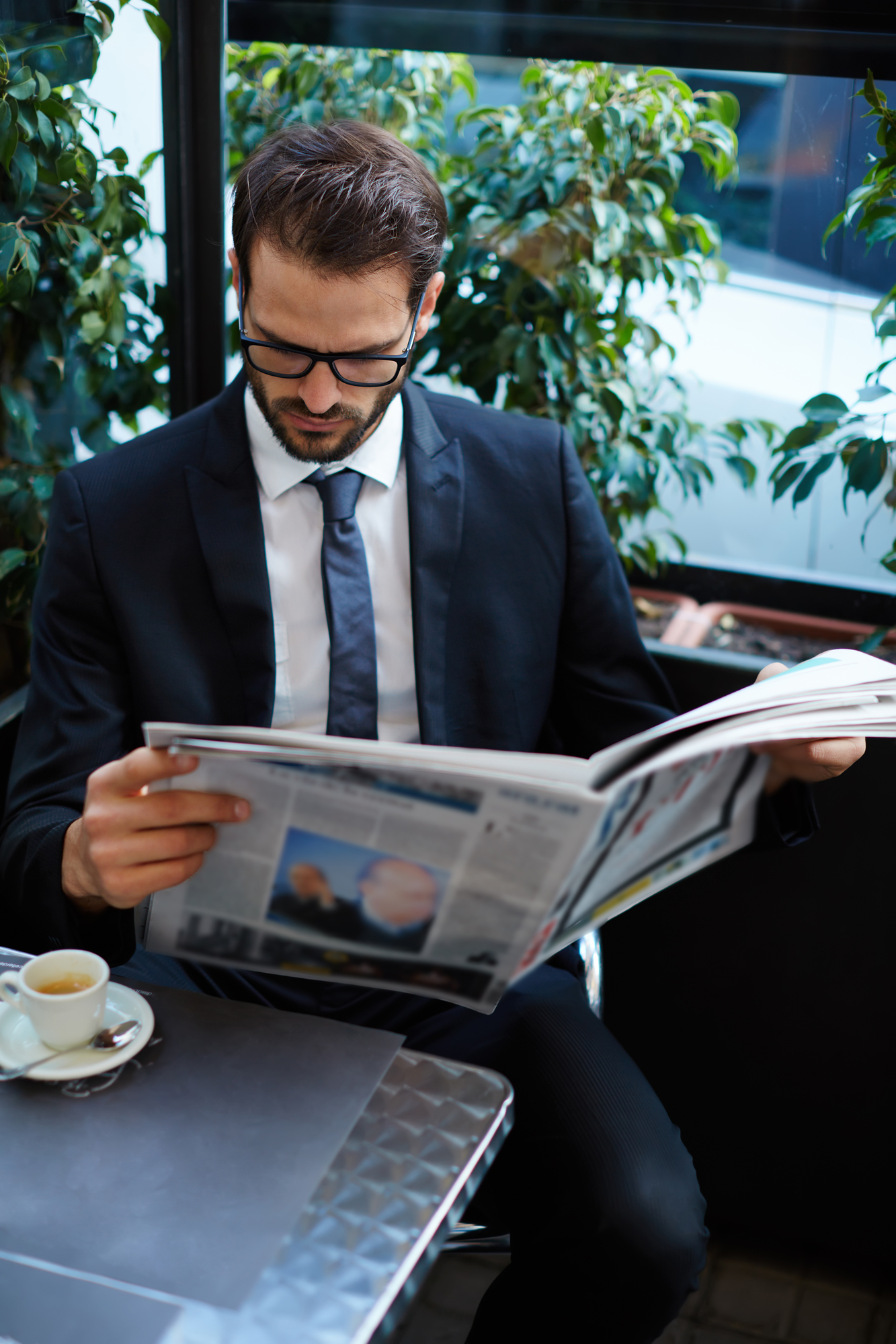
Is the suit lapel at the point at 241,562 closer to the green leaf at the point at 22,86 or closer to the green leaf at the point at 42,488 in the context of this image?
the green leaf at the point at 42,488

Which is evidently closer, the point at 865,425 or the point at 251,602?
the point at 251,602

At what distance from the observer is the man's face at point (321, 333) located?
4.29ft

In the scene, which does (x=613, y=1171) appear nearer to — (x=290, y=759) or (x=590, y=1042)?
(x=590, y=1042)

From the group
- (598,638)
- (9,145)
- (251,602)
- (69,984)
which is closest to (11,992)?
(69,984)

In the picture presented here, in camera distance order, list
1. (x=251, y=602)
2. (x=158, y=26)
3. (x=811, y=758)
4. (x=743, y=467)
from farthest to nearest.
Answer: (x=743, y=467), (x=158, y=26), (x=251, y=602), (x=811, y=758)

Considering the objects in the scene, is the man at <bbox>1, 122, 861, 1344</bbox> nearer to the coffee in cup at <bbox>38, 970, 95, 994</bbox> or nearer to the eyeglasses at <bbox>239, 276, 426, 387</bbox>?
the eyeglasses at <bbox>239, 276, 426, 387</bbox>

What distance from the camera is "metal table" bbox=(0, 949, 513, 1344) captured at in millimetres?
756

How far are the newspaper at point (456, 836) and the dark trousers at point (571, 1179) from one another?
32cm

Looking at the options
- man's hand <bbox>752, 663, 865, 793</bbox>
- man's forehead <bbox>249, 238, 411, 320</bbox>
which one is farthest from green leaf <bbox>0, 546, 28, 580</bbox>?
man's hand <bbox>752, 663, 865, 793</bbox>

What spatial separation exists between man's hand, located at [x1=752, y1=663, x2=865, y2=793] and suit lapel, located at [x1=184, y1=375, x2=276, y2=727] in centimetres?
63

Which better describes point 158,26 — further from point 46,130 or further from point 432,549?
point 432,549

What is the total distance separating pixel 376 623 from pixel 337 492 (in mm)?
178

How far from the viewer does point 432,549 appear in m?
1.49

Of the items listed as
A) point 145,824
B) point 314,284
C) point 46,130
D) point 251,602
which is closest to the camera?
point 145,824
